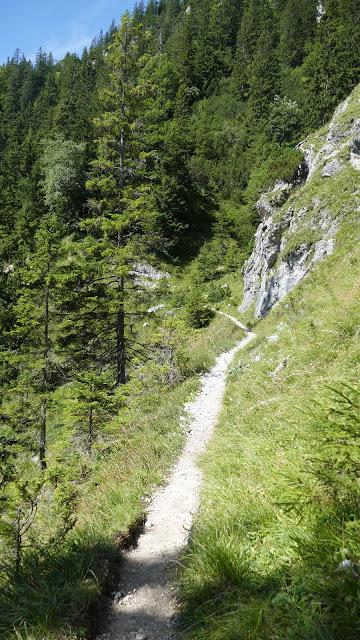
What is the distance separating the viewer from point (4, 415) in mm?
17641

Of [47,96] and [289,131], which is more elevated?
[47,96]

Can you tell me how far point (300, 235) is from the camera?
2573 cm

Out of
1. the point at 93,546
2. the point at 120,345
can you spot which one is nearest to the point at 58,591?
the point at 93,546

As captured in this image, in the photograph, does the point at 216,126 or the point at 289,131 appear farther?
the point at 216,126

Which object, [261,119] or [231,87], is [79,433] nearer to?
[261,119]

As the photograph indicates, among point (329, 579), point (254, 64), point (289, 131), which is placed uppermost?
point (254, 64)

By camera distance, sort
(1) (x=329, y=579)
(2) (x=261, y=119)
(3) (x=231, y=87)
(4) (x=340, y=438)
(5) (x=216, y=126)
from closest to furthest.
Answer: (1) (x=329, y=579)
(4) (x=340, y=438)
(2) (x=261, y=119)
(5) (x=216, y=126)
(3) (x=231, y=87)

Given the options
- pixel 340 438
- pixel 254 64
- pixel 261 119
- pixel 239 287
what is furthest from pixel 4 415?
pixel 254 64

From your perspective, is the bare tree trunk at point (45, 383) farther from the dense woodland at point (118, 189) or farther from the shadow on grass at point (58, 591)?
the shadow on grass at point (58, 591)

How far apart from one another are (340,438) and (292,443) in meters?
1.49

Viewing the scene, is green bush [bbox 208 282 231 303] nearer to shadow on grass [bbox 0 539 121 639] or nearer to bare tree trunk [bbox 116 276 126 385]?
bare tree trunk [bbox 116 276 126 385]

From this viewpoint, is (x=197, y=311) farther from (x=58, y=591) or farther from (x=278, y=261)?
(x=58, y=591)

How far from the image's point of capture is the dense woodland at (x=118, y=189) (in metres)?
13.7

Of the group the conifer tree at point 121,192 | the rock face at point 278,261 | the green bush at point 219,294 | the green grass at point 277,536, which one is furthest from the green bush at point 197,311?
the green grass at point 277,536
